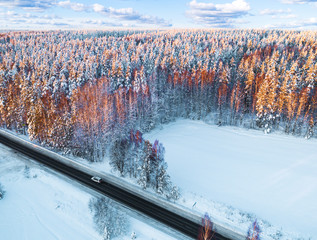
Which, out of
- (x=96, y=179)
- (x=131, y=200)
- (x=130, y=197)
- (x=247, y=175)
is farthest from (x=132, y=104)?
(x=247, y=175)

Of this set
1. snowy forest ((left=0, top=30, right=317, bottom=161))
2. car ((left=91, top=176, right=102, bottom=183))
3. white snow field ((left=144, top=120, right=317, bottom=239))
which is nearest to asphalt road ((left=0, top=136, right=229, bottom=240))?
car ((left=91, top=176, right=102, bottom=183))

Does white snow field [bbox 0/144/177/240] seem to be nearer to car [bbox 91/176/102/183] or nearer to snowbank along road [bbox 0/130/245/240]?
snowbank along road [bbox 0/130/245/240]

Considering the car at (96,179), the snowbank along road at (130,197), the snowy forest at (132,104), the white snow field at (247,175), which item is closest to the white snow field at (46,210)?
the snowbank along road at (130,197)

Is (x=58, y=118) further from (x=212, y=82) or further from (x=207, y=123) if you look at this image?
(x=212, y=82)

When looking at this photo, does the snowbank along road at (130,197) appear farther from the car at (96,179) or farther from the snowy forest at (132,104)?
the snowy forest at (132,104)

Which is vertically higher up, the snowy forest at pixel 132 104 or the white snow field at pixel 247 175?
the snowy forest at pixel 132 104

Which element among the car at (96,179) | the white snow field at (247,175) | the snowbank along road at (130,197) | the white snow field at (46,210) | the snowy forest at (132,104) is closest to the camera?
the white snow field at (46,210)
